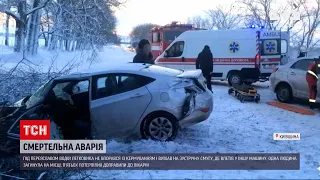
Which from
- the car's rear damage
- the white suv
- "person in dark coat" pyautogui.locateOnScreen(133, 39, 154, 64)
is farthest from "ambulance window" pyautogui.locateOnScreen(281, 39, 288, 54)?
the car's rear damage

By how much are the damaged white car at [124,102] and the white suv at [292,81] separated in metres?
4.91

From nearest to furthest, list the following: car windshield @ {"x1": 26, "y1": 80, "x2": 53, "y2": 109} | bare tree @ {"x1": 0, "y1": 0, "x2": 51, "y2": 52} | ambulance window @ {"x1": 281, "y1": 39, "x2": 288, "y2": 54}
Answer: car windshield @ {"x1": 26, "y1": 80, "x2": 53, "y2": 109}, ambulance window @ {"x1": 281, "y1": 39, "x2": 288, "y2": 54}, bare tree @ {"x1": 0, "y1": 0, "x2": 51, "y2": 52}

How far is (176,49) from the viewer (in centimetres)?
1585

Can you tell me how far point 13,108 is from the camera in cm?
538

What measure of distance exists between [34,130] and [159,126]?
2037 mm

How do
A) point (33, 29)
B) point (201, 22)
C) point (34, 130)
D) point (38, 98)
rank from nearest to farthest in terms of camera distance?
point (34, 130)
point (38, 98)
point (33, 29)
point (201, 22)

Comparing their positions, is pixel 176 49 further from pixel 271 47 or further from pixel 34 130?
pixel 34 130

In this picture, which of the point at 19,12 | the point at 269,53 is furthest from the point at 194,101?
the point at 19,12

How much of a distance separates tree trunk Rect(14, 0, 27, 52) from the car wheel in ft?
62.1

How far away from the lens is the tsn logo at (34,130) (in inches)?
189

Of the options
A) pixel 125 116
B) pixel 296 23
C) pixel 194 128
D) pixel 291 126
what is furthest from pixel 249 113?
pixel 296 23

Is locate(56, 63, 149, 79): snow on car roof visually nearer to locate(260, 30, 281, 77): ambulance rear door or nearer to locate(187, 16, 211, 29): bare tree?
locate(260, 30, 281, 77): ambulance rear door

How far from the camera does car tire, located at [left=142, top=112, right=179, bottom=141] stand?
5992 millimetres

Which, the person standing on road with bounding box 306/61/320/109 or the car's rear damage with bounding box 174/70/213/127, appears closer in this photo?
the car's rear damage with bounding box 174/70/213/127
